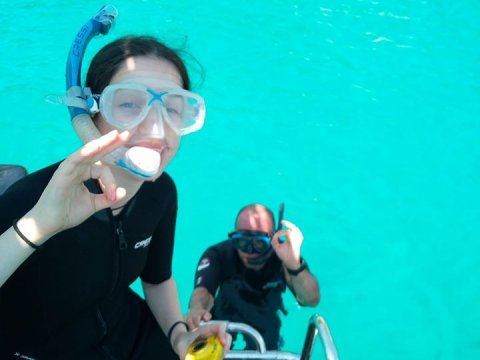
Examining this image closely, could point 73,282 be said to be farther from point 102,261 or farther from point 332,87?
point 332,87

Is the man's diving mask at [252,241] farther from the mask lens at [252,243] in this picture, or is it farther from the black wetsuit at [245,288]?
the black wetsuit at [245,288]

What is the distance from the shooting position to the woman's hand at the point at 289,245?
10.2ft

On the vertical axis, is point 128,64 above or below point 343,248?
above

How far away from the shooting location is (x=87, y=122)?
1.52 meters

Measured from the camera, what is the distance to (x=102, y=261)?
1.74 metres

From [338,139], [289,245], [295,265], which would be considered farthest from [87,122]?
[338,139]

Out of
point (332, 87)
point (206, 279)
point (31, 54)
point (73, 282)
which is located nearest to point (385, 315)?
point (206, 279)

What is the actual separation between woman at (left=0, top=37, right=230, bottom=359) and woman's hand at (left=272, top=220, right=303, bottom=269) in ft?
3.93

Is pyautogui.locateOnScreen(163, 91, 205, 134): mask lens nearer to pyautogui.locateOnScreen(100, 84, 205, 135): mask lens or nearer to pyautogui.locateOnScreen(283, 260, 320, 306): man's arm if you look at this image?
pyautogui.locateOnScreen(100, 84, 205, 135): mask lens

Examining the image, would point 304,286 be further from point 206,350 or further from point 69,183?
point 69,183

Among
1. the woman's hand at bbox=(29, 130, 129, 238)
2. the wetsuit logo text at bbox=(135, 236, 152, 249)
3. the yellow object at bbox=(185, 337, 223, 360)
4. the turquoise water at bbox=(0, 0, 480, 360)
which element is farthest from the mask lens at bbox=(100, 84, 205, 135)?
the turquoise water at bbox=(0, 0, 480, 360)

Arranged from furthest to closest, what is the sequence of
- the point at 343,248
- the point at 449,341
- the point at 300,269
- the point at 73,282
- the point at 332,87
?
the point at 332,87 → the point at 343,248 → the point at 449,341 → the point at 300,269 → the point at 73,282

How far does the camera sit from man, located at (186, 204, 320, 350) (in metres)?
3.28

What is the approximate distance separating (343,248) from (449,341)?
1433 mm
